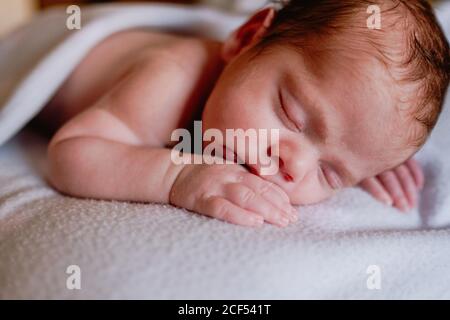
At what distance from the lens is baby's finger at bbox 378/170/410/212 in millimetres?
865

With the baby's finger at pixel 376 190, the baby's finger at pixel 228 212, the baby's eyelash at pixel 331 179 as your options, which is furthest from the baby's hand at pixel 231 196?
the baby's finger at pixel 376 190

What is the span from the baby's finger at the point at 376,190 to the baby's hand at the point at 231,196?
0.71ft

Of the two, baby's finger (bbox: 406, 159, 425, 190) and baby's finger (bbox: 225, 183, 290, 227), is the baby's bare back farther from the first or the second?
baby's finger (bbox: 406, 159, 425, 190)

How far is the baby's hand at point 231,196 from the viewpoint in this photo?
0.67 metres

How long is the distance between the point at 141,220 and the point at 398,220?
1.40ft

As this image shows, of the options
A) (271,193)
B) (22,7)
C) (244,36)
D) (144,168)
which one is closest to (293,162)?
(271,193)

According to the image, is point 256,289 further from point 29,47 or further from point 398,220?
Result: point 29,47

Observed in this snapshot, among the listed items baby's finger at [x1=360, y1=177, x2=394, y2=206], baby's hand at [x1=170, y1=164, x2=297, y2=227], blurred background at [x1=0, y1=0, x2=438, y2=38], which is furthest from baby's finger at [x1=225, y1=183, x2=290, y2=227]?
blurred background at [x1=0, y1=0, x2=438, y2=38]

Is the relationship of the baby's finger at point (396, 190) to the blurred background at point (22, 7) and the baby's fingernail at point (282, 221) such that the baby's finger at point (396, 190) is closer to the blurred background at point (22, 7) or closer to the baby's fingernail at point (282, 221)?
the baby's fingernail at point (282, 221)

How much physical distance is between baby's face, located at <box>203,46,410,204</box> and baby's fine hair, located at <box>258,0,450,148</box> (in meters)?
0.03

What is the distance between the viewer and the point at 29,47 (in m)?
1.21

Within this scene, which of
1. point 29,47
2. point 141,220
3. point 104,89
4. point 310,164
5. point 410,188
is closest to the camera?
point 141,220

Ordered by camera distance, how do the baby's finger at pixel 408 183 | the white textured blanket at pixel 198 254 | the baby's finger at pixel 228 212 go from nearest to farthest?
the white textured blanket at pixel 198 254
the baby's finger at pixel 228 212
the baby's finger at pixel 408 183
